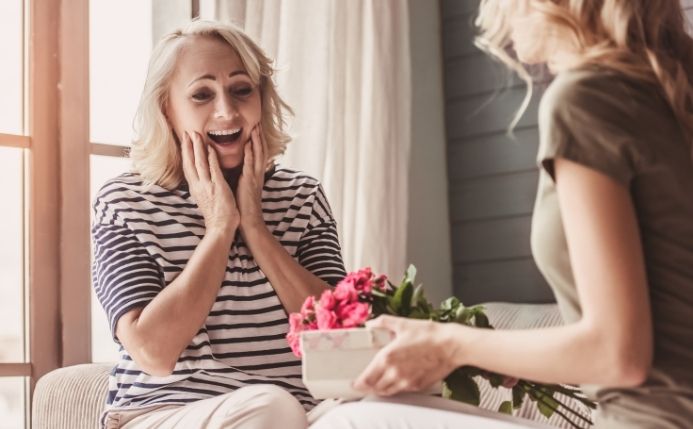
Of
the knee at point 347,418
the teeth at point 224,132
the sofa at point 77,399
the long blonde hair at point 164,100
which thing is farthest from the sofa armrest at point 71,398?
the knee at point 347,418

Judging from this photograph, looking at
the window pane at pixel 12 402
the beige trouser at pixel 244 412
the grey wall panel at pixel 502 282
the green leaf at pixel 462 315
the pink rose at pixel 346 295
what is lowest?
the window pane at pixel 12 402

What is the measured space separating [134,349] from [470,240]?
1724 millimetres

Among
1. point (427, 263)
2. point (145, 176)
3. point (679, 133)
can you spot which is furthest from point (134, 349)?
point (427, 263)

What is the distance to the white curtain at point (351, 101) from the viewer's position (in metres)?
2.77

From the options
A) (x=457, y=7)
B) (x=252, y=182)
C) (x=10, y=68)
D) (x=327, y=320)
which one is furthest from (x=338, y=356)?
(x=457, y=7)

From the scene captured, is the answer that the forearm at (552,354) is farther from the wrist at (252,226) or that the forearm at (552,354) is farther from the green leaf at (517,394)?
the wrist at (252,226)

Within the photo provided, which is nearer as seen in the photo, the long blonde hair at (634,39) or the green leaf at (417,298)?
the long blonde hair at (634,39)

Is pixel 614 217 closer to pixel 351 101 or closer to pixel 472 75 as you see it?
pixel 351 101

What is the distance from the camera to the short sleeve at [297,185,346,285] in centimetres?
206

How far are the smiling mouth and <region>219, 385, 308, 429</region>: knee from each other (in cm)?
56

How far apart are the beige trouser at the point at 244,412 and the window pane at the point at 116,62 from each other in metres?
1.13

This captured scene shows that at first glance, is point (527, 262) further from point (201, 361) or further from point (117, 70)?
point (201, 361)

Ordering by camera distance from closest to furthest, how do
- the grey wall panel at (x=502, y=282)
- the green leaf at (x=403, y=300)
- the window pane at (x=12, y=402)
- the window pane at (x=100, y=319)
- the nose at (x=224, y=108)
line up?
1. the green leaf at (x=403, y=300)
2. the nose at (x=224, y=108)
3. the window pane at (x=12, y=402)
4. the window pane at (x=100, y=319)
5. the grey wall panel at (x=502, y=282)

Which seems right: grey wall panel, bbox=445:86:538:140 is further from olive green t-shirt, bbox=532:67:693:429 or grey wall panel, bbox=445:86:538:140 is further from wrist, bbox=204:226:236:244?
olive green t-shirt, bbox=532:67:693:429
